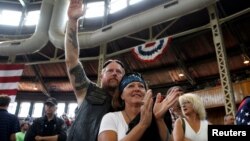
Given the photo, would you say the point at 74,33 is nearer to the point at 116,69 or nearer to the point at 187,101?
the point at 116,69

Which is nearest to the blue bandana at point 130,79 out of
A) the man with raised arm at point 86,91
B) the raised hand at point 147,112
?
the man with raised arm at point 86,91

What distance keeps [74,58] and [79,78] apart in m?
0.22

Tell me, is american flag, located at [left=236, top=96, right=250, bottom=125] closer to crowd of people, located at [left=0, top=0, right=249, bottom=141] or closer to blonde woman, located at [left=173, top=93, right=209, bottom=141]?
crowd of people, located at [left=0, top=0, right=249, bottom=141]

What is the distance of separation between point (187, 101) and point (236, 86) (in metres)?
10.1

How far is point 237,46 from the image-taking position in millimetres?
12852

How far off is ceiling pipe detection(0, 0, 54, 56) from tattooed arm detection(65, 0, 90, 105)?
9.74 m

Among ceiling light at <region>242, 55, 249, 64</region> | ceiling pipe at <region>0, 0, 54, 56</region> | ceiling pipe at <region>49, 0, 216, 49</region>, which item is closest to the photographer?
ceiling pipe at <region>49, 0, 216, 49</region>

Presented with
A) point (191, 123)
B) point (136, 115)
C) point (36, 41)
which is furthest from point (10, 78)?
point (136, 115)

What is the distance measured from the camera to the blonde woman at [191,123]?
7.64 feet

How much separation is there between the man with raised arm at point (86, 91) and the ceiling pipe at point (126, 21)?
6321 mm

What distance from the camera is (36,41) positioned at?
38.8 feet

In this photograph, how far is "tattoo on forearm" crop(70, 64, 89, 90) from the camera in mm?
2416

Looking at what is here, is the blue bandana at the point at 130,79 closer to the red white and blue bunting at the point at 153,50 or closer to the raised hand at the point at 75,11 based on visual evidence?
the raised hand at the point at 75,11

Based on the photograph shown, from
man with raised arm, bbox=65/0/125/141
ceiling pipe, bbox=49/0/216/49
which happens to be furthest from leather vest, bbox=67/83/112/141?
ceiling pipe, bbox=49/0/216/49
